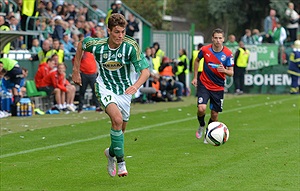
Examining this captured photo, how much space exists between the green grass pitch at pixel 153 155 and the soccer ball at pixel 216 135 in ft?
0.44

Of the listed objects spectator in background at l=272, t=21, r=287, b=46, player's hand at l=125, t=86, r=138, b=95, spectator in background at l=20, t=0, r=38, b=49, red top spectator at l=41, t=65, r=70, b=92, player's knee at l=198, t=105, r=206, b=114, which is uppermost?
spectator in background at l=20, t=0, r=38, b=49

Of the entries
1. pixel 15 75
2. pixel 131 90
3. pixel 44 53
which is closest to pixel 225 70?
pixel 131 90

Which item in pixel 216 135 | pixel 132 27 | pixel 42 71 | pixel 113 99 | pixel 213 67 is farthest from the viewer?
pixel 132 27

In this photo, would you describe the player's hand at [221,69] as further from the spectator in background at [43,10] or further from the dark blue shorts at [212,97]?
the spectator in background at [43,10]

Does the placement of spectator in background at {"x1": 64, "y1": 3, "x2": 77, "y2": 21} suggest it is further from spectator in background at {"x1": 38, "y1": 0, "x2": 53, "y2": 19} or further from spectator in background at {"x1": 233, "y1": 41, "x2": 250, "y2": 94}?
spectator in background at {"x1": 233, "y1": 41, "x2": 250, "y2": 94}

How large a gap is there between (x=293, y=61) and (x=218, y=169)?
24.1m

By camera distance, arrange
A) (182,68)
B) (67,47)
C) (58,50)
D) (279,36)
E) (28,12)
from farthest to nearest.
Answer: (279,36), (182,68), (67,47), (28,12), (58,50)

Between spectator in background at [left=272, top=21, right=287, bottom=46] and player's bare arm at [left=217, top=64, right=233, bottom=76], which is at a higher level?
spectator in background at [left=272, top=21, right=287, bottom=46]

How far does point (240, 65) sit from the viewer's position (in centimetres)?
3562

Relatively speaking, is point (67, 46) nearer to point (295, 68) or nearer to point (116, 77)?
point (295, 68)

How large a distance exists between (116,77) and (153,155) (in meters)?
2.81

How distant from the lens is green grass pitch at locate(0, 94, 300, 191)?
10.6 meters

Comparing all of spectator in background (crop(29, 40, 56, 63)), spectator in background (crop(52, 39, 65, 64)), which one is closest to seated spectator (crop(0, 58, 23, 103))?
spectator in background (crop(29, 40, 56, 63))

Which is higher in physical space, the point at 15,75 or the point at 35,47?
the point at 35,47
